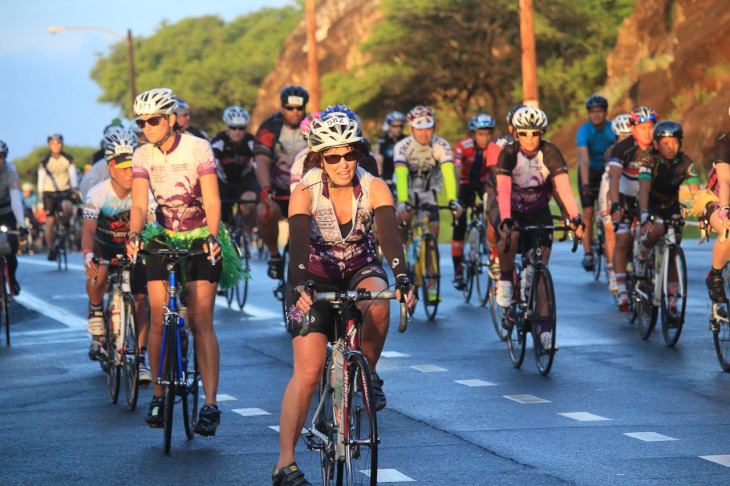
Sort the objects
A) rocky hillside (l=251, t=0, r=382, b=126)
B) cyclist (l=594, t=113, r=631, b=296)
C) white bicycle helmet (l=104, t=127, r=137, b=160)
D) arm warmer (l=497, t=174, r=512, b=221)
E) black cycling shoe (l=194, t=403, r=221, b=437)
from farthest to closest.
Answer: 1. rocky hillside (l=251, t=0, r=382, b=126)
2. cyclist (l=594, t=113, r=631, b=296)
3. arm warmer (l=497, t=174, r=512, b=221)
4. white bicycle helmet (l=104, t=127, r=137, b=160)
5. black cycling shoe (l=194, t=403, r=221, b=437)

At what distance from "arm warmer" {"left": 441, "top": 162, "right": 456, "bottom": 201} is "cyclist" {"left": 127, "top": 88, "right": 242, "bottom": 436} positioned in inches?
247

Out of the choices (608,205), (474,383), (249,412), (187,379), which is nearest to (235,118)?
(608,205)

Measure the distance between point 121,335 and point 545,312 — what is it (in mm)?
3451

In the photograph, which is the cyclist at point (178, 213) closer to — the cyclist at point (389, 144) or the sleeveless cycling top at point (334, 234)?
the sleeveless cycling top at point (334, 234)

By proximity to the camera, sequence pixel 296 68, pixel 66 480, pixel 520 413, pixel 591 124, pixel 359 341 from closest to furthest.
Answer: pixel 359 341 < pixel 66 480 < pixel 520 413 < pixel 591 124 < pixel 296 68

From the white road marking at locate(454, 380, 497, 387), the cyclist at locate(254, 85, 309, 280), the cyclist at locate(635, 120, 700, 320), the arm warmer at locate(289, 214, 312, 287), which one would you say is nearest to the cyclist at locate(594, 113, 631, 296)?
the cyclist at locate(635, 120, 700, 320)

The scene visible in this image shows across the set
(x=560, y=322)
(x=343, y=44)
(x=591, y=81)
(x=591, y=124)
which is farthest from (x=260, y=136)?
(x=343, y=44)

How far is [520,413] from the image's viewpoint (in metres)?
9.42

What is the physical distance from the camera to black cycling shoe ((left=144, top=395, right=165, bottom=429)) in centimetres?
865

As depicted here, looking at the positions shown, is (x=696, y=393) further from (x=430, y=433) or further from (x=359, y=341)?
(x=359, y=341)

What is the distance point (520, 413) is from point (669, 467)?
198 centimetres

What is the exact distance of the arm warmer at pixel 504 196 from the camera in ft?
37.9

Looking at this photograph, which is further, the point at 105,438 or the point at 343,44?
the point at 343,44

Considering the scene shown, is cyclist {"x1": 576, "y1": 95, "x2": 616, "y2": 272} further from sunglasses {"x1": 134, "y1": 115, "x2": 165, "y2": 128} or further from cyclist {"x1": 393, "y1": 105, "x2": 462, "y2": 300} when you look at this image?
sunglasses {"x1": 134, "y1": 115, "x2": 165, "y2": 128}
